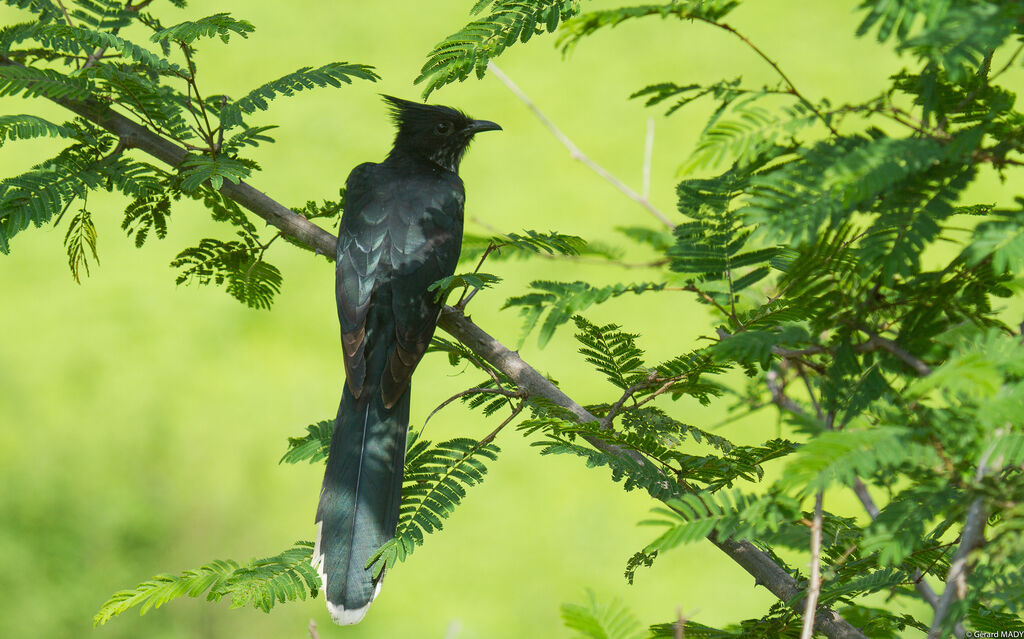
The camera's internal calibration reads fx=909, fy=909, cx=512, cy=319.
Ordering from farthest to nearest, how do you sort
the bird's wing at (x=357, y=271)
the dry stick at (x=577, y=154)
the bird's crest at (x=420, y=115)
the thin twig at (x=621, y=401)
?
the bird's crest at (x=420, y=115) → the bird's wing at (x=357, y=271) → the dry stick at (x=577, y=154) → the thin twig at (x=621, y=401)

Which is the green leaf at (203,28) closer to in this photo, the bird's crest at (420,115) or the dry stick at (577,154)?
the dry stick at (577,154)

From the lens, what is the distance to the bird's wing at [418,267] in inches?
109

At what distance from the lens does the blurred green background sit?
5.17 metres

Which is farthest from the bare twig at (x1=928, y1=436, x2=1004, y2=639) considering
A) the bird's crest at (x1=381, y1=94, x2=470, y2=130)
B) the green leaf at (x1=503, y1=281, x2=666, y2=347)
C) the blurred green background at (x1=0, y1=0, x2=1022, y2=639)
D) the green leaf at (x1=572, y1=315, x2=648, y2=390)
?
the bird's crest at (x1=381, y1=94, x2=470, y2=130)

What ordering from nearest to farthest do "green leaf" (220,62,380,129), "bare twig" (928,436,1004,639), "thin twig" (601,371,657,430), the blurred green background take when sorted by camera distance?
"bare twig" (928,436,1004,639)
"thin twig" (601,371,657,430)
"green leaf" (220,62,380,129)
the blurred green background

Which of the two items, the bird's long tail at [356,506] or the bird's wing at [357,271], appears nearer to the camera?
the bird's long tail at [356,506]

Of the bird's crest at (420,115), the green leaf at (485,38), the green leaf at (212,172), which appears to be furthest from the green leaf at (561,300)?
the bird's crest at (420,115)

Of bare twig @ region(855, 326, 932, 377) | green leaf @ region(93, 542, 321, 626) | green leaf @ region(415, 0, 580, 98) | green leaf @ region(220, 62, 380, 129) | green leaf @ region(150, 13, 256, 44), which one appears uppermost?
green leaf @ region(150, 13, 256, 44)

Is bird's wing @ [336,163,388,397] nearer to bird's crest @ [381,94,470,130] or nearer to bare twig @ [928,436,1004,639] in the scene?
bird's crest @ [381,94,470,130]

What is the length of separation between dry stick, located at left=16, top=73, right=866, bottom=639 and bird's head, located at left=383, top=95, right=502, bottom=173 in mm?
1404

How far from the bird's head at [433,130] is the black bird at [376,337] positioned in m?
0.06

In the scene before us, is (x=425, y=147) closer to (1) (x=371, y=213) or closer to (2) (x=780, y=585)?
(1) (x=371, y=213)

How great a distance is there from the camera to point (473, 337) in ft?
8.02

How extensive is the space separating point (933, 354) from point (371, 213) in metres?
2.19
